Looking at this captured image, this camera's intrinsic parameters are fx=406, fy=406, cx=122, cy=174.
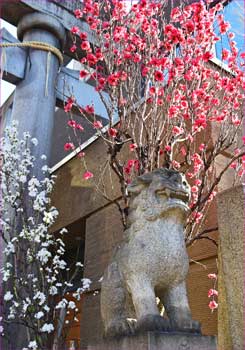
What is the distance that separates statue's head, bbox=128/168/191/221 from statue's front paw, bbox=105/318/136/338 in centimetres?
64

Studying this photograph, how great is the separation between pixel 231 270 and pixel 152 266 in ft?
2.29

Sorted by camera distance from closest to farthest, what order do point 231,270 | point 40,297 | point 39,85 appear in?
point 231,270 < point 40,297 < point 39,85

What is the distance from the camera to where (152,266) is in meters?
2.44

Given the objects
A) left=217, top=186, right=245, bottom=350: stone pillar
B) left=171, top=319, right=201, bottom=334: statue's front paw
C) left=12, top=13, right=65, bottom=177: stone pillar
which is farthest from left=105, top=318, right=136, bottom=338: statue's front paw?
left=12, top=13, right=65, bottom=177: stone pillar

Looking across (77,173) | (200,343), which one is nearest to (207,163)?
(200,343)

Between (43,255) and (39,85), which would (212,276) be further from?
(39,85)

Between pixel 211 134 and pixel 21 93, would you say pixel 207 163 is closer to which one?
pixel 211 134

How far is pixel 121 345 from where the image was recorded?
233cm

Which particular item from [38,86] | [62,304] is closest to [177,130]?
[62,304]

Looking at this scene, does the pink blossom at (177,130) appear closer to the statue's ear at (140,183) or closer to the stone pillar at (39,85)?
the statue's ear at (140,183)

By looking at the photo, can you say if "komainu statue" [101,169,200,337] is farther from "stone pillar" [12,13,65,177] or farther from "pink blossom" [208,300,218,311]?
"stone pillar" [12,13,65,177]

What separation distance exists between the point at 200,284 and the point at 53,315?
1.72 metres

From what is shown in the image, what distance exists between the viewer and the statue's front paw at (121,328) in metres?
2.37

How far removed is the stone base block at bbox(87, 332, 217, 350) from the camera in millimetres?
2164
